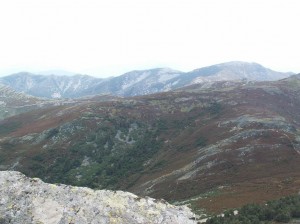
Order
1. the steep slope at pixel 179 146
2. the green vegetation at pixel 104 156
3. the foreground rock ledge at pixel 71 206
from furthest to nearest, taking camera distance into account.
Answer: the green vegetation at pixel 104 156
the steep slope at pixel 179 146
the foreground rock ledge at pixel 71 206

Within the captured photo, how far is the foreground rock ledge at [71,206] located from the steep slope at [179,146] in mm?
29717

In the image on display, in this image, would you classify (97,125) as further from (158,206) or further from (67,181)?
(158,206)

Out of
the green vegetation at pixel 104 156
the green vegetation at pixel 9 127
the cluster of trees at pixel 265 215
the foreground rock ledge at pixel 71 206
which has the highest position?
the foreground rock ledge at pixel 71 206

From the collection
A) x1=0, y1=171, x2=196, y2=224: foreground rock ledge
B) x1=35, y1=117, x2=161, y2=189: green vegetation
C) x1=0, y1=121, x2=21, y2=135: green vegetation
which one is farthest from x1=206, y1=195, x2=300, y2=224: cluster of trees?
x1=0, y1=121, x2=21, y2=135: green vegetation

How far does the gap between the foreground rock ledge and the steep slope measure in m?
29.7

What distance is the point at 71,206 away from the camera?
20656 mm

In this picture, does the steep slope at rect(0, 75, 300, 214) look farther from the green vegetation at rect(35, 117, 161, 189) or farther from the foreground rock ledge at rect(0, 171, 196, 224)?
the foreground rock ledge at rect(0, 171, 196, 224)

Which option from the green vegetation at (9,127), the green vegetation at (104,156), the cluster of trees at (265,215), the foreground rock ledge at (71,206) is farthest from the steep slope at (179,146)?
the foreground rock ledge at (71,206)

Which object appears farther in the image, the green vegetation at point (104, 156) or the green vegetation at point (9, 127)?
the green vegetation at point (9, 127)

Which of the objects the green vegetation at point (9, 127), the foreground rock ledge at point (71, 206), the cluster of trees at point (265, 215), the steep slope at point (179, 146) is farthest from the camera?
A: the green vegetation at point (9, 127)

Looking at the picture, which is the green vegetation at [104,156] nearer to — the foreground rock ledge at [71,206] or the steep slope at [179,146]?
the steep slope at [179,146]

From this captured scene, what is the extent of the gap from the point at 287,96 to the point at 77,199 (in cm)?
16880

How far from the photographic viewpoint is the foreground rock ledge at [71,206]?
1989 centimetres

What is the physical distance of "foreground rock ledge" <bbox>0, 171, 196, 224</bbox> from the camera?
1989 centimetres
